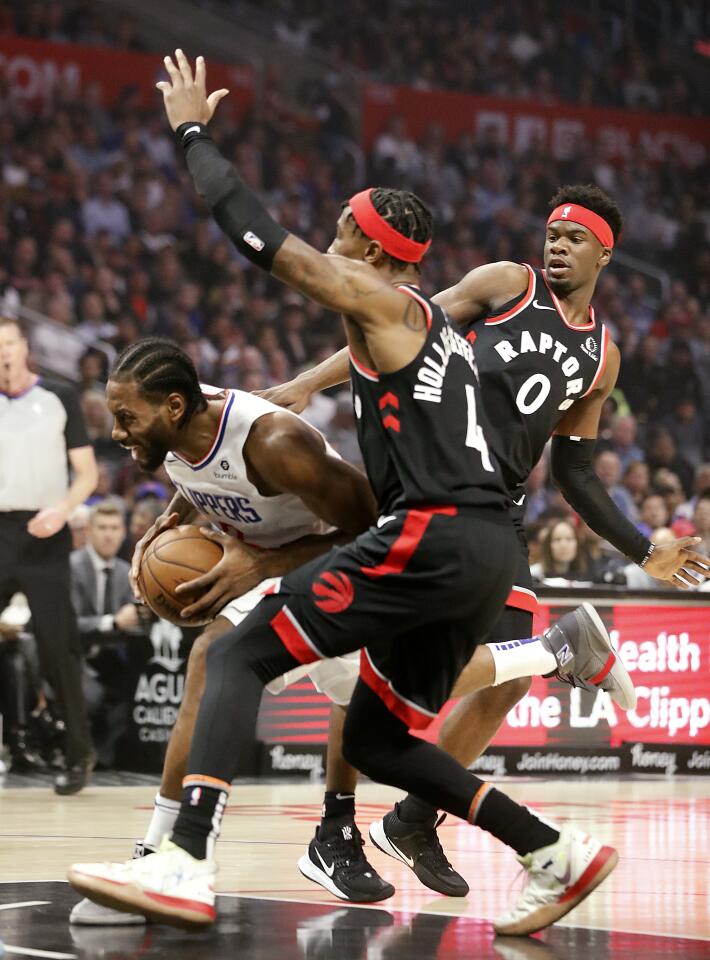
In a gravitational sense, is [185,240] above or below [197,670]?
above

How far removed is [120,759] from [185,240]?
6.89 metres

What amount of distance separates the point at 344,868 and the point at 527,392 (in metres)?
1.51

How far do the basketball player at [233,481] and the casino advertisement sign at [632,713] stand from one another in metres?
4.13

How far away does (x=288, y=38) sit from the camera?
52.9ft

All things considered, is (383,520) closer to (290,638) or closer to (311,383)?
(290,638)

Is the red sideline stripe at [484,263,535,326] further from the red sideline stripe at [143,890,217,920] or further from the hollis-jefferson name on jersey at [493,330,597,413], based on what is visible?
the red sideline stripe at [143,890,217,920]

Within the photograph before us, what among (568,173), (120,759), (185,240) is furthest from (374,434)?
(568,173)

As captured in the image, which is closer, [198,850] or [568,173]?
[198,850]

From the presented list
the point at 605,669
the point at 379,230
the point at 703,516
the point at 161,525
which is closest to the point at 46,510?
the point at 161,525

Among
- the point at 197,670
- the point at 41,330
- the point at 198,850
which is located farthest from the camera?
the point at 41,330

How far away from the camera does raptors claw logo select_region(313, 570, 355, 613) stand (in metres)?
3.35

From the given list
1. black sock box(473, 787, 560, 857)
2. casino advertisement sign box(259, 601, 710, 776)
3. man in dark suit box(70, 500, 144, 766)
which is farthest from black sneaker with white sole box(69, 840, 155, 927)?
casino advertisement sign box(259, 601, 710, 776)

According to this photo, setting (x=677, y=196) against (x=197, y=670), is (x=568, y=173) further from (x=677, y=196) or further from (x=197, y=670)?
(x=197, y=670)

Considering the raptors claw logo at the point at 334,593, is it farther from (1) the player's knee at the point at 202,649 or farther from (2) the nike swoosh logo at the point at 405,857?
(2) the nike swoosh logo at the point at 405,857
